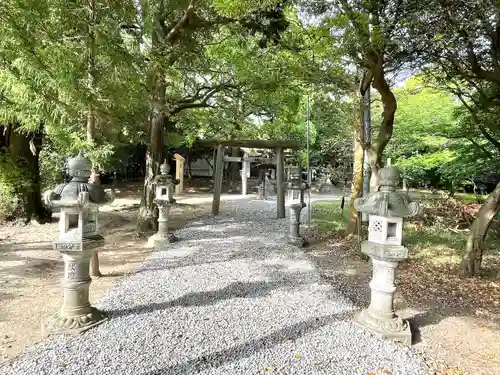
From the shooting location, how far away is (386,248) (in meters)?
3.25

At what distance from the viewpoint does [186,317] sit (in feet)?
11.4

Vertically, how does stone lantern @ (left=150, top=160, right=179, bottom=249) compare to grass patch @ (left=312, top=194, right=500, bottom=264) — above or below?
above

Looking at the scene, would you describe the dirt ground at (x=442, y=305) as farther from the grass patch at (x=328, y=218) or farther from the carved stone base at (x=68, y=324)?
the carved stone base at (x=68, y=324)

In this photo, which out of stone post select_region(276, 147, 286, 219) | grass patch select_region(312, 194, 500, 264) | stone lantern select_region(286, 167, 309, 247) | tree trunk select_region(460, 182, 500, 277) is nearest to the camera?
tree trunk select_region(460, 182, 500, 277)

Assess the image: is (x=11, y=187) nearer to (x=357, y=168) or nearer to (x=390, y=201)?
(x=357, y=168)

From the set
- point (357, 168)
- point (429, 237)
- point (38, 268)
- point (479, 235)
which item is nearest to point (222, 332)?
point (38, 268)

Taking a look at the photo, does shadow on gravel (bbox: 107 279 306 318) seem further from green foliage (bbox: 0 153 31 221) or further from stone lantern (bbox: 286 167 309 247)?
green foliage (bbox: 0 153 31 221)

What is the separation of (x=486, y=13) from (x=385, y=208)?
3247mm

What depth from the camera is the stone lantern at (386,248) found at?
127 inches

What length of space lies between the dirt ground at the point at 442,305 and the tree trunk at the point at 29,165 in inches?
Answer: 290

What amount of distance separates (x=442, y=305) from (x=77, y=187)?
458cm

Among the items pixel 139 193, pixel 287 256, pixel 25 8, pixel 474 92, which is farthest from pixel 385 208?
pixel 139 193

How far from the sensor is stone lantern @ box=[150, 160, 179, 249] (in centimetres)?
663

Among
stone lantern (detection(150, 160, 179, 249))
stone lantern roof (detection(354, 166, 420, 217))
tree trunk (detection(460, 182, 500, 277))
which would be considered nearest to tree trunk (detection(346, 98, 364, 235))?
tree trunk (detection(460, 182, 500, 277))
